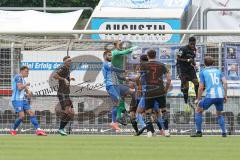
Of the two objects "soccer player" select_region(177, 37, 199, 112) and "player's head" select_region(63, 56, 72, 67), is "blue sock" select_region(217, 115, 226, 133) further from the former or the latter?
"player's head" select_region(63, 56, 72, 67)

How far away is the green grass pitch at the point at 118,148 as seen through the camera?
1852cm

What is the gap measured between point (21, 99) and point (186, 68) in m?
4.00

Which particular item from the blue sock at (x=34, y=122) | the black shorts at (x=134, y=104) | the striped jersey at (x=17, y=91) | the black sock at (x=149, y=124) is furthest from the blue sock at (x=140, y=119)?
the striped jersey at (x=17, y=91)

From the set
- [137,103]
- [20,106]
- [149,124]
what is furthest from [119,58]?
[20,106]

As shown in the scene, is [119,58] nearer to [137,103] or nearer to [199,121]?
[137,103]

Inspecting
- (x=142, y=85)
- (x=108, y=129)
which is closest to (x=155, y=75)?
(x=142, y=85)

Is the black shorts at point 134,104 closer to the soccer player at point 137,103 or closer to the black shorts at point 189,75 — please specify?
the soccer player at point 137,103

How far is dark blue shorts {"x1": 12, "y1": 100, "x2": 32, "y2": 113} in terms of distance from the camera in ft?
85.7

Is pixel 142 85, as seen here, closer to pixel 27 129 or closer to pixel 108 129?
pixel 108 129

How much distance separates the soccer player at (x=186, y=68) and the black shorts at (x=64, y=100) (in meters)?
2.77

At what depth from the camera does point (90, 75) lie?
2769cm

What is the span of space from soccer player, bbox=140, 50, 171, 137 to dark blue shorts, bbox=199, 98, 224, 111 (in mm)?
845

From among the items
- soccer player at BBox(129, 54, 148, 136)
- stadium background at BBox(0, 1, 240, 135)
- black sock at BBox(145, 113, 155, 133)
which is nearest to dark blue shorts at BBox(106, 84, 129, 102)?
soccer player at BBox(129, 54, 148, 136)

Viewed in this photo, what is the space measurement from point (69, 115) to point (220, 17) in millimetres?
6086
